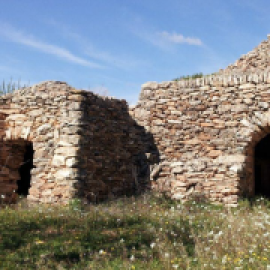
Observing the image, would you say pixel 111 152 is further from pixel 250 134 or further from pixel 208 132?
pixel 250 134

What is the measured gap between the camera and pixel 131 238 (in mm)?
6953

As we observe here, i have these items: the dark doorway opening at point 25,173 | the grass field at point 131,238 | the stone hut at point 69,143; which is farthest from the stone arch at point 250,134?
the dark doorway opening at point 25,173

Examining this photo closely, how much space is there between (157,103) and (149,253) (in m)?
6.00

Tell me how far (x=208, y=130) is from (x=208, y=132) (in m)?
0.05

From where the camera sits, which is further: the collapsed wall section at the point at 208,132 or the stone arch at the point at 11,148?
the stone arch at the point at 11,148

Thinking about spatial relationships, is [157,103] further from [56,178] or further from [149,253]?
[149,253]

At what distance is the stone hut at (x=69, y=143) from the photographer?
33.2 feet

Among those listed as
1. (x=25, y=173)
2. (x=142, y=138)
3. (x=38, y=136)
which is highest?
(x=142, y=138)

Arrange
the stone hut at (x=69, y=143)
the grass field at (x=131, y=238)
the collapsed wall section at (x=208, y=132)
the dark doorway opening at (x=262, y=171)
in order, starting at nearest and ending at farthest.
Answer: the grass field at (x=131, y=238), the stone hut at (x=69, y=143), the collapsed wall section at (x=208, y=132), the dark doorway opening at (x=262, y=171)

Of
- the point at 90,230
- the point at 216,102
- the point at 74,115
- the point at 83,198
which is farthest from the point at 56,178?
the point at 216,102

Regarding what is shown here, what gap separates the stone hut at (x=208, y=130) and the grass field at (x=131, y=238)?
1155 millimetres

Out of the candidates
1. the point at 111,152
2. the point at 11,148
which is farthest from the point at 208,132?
the point at 11,148

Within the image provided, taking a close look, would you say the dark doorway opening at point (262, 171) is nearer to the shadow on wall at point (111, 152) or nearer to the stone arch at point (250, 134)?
the stone arch at point (250, 134)

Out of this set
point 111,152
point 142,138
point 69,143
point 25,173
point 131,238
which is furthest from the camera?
point 25,173
